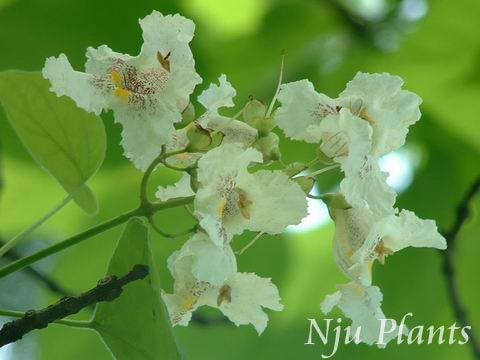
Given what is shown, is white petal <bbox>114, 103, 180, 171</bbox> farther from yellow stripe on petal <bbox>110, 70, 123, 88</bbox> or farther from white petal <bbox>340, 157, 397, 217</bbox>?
white petal <bbox>340, 157, 397, 217</bbox>

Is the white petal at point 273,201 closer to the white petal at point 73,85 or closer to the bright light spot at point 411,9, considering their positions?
the white petal at point 73,85

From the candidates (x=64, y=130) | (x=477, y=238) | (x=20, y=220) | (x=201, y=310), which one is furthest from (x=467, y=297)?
(x=64, y=130)

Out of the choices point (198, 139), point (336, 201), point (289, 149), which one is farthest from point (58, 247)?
point (289, 149)

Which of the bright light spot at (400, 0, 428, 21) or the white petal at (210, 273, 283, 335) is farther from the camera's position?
the bright light spot at (400, 0, 428, 21)

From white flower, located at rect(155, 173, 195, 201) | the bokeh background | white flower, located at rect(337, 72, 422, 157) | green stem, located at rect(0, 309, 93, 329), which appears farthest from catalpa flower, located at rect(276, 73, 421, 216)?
the bokeh background

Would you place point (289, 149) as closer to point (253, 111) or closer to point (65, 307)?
point (253, 111)

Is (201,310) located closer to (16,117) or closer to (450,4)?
(450,4)

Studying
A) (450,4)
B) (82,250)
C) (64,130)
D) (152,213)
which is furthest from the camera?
(82,250)
